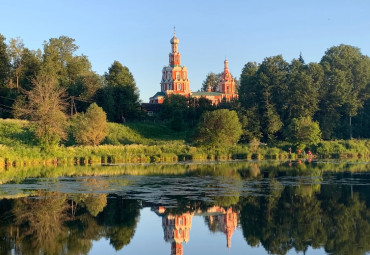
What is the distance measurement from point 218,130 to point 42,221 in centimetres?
4218

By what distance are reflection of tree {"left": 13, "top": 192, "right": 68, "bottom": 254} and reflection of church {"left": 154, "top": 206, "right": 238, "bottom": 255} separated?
3.65m

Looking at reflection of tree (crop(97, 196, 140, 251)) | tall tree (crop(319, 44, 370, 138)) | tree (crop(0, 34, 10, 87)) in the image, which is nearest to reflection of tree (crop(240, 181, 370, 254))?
reflection of tree (crop(97, 196, 140, 251))

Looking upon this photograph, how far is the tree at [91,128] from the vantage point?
5747 cm

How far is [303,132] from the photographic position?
65.8 metres

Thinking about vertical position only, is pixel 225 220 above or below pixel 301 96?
below

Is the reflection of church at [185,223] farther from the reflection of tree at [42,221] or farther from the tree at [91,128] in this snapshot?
the tree at [91,128]

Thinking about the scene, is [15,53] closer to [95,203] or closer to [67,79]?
[67,79]

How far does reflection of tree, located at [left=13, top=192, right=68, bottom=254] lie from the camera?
15898mm

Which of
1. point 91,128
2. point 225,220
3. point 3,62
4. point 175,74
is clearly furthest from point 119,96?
point 225,220

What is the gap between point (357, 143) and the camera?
7069 cm

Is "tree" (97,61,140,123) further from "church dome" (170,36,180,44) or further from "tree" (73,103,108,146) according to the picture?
"church dome" (170,36,180,44)

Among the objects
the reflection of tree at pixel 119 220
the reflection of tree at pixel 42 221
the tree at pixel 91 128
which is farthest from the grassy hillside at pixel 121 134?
the reflection of tree at pixel 119 220

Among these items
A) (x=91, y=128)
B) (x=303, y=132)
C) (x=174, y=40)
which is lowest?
(x=303, y=132)

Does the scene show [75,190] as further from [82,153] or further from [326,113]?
[326,113]
